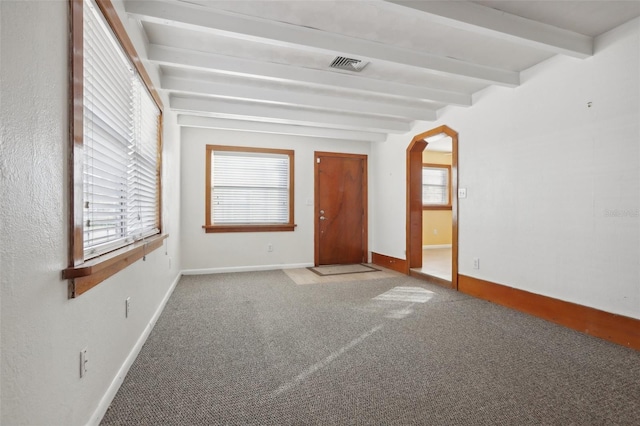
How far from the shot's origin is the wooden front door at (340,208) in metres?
5.67

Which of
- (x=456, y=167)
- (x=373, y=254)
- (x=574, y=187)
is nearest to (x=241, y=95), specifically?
(x=456, y=167)

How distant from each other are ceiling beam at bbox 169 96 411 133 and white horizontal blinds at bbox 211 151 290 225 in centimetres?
114

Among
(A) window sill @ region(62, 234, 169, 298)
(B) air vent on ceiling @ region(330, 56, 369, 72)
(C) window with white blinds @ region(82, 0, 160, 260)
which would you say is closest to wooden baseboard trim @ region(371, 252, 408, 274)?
(B) air vent on ceiling @ region(330, 56, 369, 72)

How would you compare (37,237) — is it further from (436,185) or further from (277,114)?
(436,185)

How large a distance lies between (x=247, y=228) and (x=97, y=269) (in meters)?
3.77

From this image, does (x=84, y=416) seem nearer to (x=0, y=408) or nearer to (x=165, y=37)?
(x=0, y=408)

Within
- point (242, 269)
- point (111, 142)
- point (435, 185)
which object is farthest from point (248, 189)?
point (435, 185)

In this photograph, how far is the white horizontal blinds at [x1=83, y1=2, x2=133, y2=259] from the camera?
1.49 metres

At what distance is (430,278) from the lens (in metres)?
4.44

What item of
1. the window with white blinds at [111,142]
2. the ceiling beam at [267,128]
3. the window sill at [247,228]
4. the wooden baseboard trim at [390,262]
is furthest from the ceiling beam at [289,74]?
the window sill at [247,228]

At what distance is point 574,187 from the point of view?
2.73m

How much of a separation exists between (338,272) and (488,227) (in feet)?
7.83

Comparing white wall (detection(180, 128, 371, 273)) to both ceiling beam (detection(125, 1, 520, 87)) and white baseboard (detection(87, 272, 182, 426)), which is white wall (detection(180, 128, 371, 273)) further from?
ceiling beam (detection(125, 1, 520, 87))

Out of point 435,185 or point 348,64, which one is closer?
point 348,64
